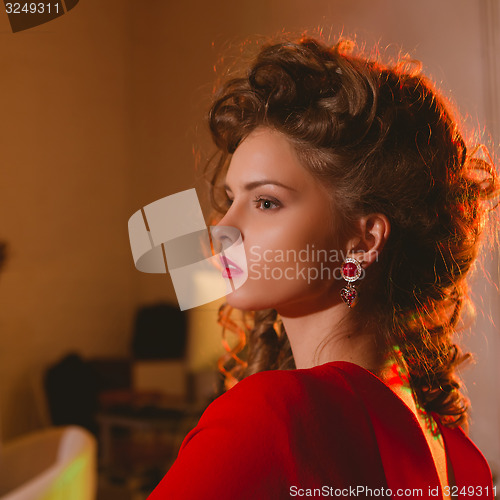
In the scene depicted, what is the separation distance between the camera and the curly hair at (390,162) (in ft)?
2.48

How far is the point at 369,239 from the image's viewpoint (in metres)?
0.77

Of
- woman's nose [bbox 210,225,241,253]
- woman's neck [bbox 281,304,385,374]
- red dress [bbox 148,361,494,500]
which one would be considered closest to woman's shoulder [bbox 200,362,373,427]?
red dress [bbox 148,361,494,500]

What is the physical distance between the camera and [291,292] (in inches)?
29.3

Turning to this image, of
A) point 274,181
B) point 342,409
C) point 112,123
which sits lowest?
point 342,409

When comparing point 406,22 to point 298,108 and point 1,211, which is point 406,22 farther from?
point 1,211

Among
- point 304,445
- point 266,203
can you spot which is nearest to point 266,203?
point 266,203

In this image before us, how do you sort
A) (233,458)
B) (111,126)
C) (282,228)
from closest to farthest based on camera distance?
(233,458) < (282,228) < (111,126)

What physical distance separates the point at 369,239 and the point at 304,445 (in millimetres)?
333

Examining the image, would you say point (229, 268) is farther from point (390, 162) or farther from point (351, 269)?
point (390, 162)

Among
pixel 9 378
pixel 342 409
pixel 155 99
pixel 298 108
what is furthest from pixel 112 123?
pixel 342 409

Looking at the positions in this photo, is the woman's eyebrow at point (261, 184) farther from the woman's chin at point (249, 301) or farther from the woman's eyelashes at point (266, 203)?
the woman's chin at point (249, 301)

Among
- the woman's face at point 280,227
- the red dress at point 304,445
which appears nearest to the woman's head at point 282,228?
the woman's face at point 280,227

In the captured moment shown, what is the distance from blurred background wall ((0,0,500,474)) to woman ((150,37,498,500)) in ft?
0.38

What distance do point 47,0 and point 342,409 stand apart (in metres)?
0.75
